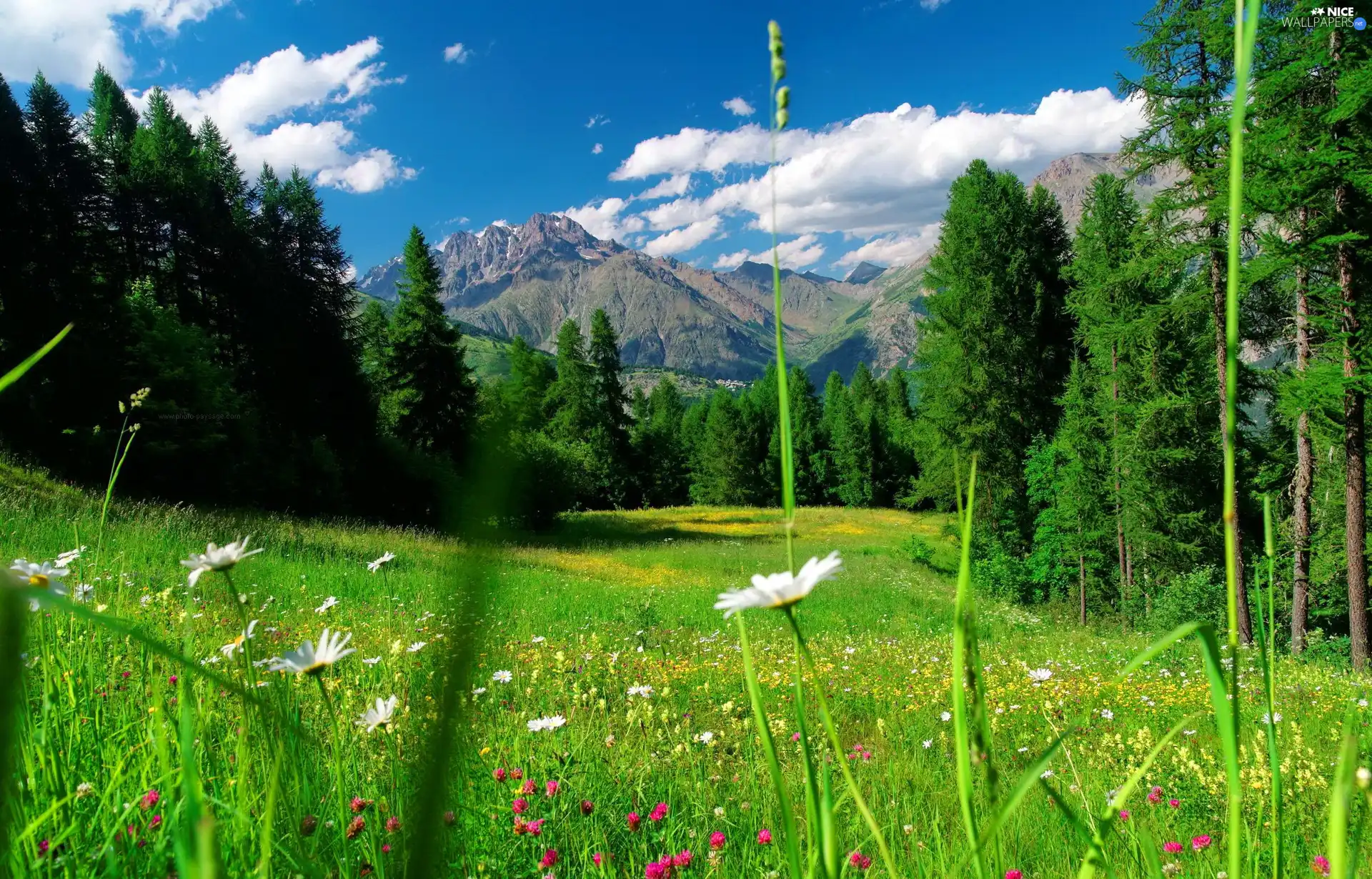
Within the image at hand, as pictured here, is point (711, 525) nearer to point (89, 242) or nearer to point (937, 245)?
point (937, 245)

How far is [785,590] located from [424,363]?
26673 millimetres

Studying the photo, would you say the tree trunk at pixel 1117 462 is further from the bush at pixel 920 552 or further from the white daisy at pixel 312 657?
the white daisy at pixel 312 657

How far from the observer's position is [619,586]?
471 inches

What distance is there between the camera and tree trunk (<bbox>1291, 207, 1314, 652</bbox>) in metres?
10.3

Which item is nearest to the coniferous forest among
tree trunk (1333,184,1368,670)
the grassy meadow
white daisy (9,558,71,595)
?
tree trunk (1333,184,1368,670)

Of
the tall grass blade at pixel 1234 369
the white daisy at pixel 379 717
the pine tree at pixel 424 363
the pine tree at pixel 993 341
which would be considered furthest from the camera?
the pine tree at pixel 424 363

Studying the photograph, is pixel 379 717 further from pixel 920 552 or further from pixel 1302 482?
pixel 920 552

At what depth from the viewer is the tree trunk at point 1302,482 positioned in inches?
407

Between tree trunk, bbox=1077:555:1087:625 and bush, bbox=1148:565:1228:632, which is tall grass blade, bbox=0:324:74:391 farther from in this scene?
tree trunk, bbox=1077:555:1087:625

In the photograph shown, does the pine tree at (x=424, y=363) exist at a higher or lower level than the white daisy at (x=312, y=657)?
higher

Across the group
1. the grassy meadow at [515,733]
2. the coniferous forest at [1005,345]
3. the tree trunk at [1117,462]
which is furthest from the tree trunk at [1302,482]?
the tree trunk at [1117,462]

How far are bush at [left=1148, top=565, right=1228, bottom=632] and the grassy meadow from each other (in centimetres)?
506

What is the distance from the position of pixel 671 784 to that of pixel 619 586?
1007 cm

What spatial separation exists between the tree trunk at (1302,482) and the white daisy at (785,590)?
41.4ft
